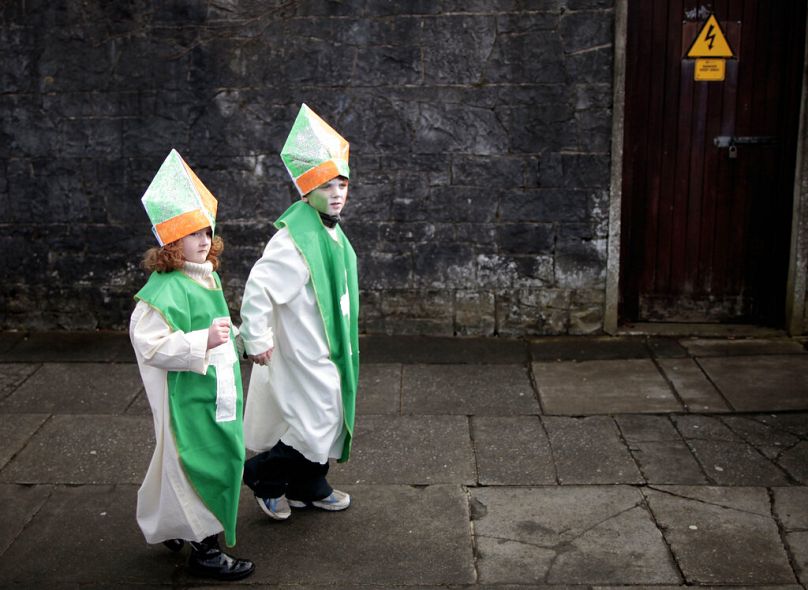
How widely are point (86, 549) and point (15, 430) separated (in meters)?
1.56

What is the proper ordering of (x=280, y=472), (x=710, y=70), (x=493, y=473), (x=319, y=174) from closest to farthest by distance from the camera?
(x=319, y=174)
(x=280, y=472)
(x=493, y=473)
(x=710, y=70)

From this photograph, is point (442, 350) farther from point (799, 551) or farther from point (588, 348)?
point (799, 551)

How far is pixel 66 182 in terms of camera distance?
6906 millimetres

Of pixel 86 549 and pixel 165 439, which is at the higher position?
pixel 165 439

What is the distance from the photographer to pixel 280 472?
4145 millimetres

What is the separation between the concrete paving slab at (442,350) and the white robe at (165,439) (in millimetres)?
2800

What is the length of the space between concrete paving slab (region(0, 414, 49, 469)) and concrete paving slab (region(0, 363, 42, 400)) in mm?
418

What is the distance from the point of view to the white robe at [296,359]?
396 cm

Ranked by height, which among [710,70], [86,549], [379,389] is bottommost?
[86,549]

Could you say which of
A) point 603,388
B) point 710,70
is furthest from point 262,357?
point 710,70

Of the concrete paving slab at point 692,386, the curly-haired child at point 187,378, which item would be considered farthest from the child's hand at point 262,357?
the concrete paving slab at point 692,386

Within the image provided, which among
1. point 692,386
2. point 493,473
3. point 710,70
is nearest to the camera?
point 493,473

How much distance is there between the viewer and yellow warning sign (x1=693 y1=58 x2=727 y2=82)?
653cm

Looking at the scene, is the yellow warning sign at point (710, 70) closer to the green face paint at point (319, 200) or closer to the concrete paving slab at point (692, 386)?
the concrete paving slab at point (692, 386)
